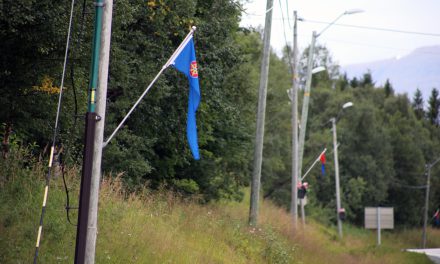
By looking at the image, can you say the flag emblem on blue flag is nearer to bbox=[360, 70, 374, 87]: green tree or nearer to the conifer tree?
the conifer tree

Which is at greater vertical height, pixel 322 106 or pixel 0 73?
pixel 322 106

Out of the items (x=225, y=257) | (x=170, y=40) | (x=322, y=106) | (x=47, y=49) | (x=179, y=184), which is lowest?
(x=225, y=257)

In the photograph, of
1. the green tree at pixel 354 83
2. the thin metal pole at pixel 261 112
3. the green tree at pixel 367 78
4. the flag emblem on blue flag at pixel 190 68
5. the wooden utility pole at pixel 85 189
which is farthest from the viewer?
the green tree at pixel 367 78

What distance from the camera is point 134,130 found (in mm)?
23703

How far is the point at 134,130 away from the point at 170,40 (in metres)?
2.79

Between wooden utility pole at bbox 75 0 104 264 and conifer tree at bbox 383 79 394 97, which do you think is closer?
wooden utility pole at bbox 75 0 104 264

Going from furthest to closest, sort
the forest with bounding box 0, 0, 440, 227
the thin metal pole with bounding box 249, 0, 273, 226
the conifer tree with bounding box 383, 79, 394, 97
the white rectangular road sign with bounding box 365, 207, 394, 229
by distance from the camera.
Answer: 1. the conifer tree with bounding box 383, 79, 394, 97
2. the white rectangular road sign with bounding box 365, 207, 394, 229
3. the thin metal pole with bounding box 249, 0, 273, 226
4. the forest with bounding box 0, 0, 440, 227

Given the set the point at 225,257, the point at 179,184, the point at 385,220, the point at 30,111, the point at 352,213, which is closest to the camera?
the point at 30,111

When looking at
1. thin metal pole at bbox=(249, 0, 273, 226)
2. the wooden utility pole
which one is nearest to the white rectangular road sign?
thin metal pole at bbox=(249, 0, 273, 226)

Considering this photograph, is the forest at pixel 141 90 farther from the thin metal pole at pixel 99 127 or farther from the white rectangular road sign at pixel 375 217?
the white rectangular road sign at pixel 375 217

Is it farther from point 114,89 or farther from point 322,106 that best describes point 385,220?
point 114,89

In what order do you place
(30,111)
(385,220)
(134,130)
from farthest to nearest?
(385,220)
(134,130)
(30,111)

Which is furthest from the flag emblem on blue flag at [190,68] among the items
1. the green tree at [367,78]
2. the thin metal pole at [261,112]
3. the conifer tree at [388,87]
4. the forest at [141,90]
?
the green tree at [367,78]

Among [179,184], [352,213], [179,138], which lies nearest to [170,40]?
[179,138]
